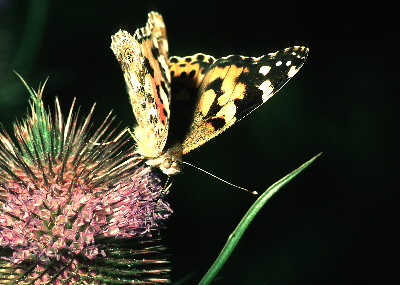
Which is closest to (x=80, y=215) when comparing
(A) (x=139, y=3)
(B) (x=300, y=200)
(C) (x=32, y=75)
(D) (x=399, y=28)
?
(C) (x=32, y=75)

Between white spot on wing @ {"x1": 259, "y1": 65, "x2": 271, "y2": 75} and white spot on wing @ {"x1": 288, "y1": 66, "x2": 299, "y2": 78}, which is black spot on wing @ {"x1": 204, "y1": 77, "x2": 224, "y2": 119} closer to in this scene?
white spot on wing @ {"x1": 259, "y1": 65, "x2": 271, "y2": 75}

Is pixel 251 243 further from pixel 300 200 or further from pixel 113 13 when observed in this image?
pixel 113 13

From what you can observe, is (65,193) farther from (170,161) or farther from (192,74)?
(192,74)

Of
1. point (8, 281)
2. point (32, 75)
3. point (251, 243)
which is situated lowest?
point (8, 281)

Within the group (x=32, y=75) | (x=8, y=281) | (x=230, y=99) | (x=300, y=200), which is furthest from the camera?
(x=300, y=200)

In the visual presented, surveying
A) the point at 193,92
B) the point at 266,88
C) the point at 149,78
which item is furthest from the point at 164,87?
the point at 266,88

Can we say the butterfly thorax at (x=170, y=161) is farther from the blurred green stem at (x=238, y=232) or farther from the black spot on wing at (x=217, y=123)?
the blurred green stem at (x=238, y=232)
